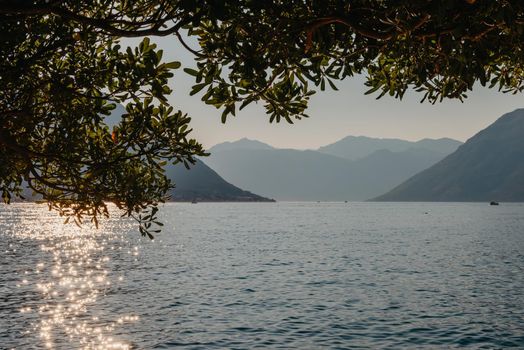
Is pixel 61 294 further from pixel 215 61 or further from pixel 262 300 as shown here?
pixel 215 61

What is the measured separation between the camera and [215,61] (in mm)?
8891

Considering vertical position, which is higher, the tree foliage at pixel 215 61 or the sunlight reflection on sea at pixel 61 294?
the tree foliage at pixel 215 61

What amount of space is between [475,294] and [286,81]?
3652 centimetres

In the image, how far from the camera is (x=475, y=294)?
1580 inches

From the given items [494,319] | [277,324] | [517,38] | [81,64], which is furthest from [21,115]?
[494,319]

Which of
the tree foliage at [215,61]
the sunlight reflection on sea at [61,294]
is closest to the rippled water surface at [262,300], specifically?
the sunlight reflection on sea at [61,294]

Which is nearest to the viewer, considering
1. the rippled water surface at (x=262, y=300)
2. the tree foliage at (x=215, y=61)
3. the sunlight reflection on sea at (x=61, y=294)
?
the tree foliage at (x=215, y=61)

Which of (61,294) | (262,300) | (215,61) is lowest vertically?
(61,294)

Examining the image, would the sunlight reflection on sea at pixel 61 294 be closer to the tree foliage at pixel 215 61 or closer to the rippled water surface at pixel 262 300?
the rippled water surface at pixel 262 300

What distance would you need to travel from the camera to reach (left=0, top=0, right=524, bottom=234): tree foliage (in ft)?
24.2

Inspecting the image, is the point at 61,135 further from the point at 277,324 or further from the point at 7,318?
the point at 7,318

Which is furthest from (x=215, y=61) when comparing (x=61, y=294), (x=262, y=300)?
(x=61, y=294)

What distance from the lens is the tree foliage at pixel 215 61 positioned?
737cm

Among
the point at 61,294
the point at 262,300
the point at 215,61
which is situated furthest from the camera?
the point at 61,294
